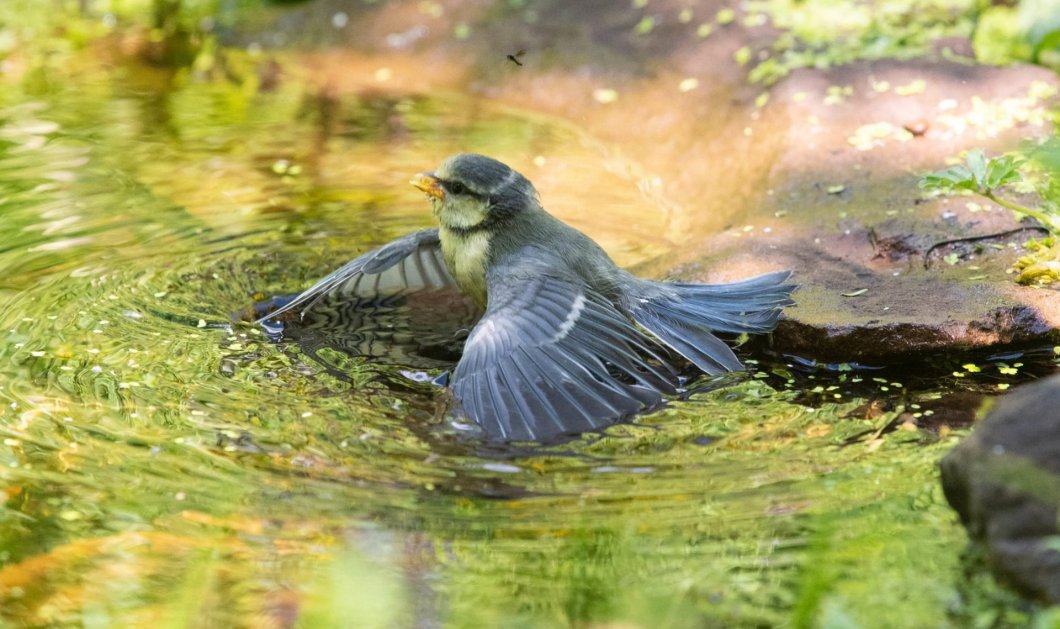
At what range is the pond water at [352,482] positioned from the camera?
3.06 m

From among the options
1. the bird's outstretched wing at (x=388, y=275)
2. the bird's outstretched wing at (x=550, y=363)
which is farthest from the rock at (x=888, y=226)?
the bird's outstretched wing at (x=388, y=275)

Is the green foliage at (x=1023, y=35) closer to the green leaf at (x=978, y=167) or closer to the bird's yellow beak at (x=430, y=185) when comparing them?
the green leaf at (x=978, y=167)

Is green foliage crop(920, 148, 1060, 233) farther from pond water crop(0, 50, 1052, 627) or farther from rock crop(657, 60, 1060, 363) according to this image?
pond water crop(0, 50, 1052, 627)

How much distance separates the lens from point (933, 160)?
5.82 meters

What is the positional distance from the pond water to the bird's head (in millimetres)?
821

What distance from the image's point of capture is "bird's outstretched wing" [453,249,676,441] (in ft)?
13.6

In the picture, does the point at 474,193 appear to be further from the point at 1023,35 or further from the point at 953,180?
the point at 1023,35

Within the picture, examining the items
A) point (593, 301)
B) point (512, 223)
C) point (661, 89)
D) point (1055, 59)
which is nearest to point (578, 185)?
point (661, 89)

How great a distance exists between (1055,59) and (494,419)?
15.2ft

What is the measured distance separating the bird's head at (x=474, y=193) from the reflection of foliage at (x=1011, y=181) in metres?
1.71

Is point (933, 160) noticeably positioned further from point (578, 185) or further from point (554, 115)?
point (554, 115)

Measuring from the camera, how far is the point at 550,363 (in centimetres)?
433

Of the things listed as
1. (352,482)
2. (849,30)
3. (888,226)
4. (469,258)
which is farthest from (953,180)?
(849,30)

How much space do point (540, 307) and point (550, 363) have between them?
32 cm
